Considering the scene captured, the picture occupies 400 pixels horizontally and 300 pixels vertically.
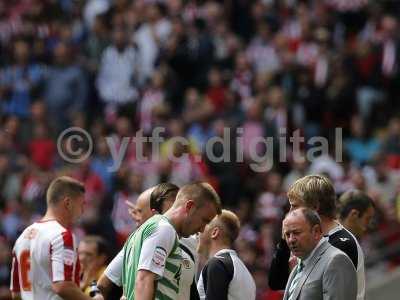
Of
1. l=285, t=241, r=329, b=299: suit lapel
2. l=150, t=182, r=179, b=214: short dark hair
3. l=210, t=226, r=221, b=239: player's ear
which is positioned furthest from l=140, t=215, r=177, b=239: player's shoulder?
l=210, t=226, r=221, b=239: player's ear

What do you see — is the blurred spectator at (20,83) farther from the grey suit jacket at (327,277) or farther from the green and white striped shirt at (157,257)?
the grey suit jacket at (327,277)

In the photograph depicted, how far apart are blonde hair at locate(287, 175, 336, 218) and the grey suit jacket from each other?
49cm

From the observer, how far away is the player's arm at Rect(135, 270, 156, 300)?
7789mm

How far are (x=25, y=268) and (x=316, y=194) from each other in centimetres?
260

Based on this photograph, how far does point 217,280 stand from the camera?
28.2 ft

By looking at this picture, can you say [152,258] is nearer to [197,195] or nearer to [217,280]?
[197,195]

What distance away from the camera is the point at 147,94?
20.4m

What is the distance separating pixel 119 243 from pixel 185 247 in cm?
718

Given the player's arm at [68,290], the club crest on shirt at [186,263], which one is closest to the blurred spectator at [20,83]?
the player's arm at [68,290]

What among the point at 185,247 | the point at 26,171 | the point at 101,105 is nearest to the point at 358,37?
the point at 101,105

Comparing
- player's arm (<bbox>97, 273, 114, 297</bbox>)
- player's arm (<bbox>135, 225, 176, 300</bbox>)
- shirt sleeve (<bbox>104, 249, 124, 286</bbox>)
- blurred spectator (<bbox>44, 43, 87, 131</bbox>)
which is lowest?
player's arm (<bbox>97, 273, 114, 297</bbox>)

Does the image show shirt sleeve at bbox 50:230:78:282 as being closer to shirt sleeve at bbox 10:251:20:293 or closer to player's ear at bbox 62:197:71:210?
player's ear at bbox 62:197:71:210

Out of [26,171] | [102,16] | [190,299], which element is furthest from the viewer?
[102,16]

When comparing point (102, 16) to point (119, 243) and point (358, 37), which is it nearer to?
point (358, 37)
